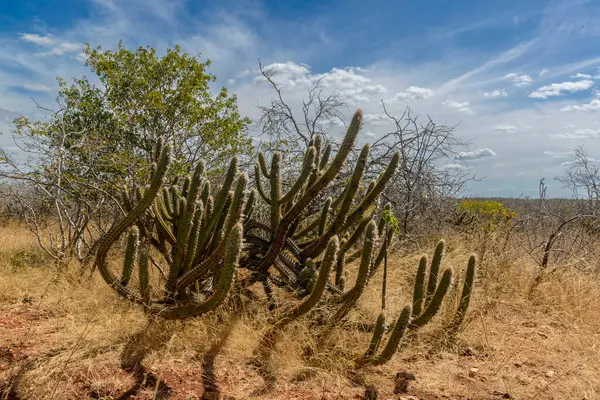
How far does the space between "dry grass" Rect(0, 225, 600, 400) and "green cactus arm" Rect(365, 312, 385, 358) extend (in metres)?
0.17

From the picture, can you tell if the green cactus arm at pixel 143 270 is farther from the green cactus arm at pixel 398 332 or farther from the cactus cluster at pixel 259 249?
the green cactus arm at pixel 398 332

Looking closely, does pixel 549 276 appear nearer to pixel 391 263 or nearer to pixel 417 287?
pixel 391 263

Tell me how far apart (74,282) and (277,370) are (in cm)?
303

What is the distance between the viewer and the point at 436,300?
134 inches

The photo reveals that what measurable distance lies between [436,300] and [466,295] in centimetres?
76

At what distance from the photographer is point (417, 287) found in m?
3.64

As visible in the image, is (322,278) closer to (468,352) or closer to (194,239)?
(194,239)

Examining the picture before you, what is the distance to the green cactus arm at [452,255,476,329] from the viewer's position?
3.79 metres

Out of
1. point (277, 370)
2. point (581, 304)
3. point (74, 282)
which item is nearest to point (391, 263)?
point (581, 304)

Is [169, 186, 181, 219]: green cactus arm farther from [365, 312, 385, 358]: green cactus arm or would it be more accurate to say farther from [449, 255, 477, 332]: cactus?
[449, 255, 477, 332]: cactus

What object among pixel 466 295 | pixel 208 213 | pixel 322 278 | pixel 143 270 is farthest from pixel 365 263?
pixel 143 270

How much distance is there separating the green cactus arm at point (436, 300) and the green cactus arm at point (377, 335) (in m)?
0.47

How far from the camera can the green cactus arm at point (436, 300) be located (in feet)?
11.0

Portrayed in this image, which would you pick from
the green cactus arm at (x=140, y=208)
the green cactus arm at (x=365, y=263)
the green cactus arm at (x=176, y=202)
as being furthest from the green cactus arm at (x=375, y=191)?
the green cactus arm at (x=140, y=208)
